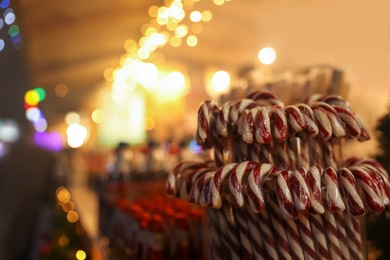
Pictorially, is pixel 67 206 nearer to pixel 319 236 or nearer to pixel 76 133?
pixel 319 236

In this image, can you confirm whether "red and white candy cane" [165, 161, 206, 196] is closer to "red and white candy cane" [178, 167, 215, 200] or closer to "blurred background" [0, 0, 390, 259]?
"red and white candy cane" [178, 167, 215, 200]

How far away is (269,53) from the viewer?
340 cm

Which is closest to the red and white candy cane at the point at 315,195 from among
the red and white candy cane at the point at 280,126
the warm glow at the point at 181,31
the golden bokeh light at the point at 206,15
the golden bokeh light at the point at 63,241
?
the red and white candy cane at the point at 280,126

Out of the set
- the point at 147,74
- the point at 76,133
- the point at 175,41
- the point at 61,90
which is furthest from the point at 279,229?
the point at 76,133

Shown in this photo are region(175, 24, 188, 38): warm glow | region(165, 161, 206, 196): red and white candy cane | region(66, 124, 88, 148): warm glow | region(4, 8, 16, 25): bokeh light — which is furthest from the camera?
region(66, 124, 88, 148): warm glow

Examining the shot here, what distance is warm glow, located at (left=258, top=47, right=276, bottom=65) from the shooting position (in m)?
3.31

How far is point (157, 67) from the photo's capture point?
5.98 metres

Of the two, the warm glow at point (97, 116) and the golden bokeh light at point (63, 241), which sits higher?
the warm glow at point (97, 116)

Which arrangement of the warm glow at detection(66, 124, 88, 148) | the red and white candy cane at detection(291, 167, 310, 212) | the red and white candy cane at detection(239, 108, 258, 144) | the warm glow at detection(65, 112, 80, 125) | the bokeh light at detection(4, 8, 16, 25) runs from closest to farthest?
the red and white candy cane at detection(291, 167, 310, 212), the red and white candy cane at detection(239, 108, 258, 144), the bokeh light at detection(4, 8, 16, 25), the warm glow at detection(66, 124, 88, 148), the warm glow at detection(65, 112, 80, 125)

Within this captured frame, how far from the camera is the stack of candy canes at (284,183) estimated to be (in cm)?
103

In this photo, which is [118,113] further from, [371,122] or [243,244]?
[243,244]

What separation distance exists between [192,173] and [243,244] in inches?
8.6

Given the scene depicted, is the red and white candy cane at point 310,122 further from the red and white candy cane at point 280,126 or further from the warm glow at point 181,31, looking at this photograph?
the warm glow at point 181,31

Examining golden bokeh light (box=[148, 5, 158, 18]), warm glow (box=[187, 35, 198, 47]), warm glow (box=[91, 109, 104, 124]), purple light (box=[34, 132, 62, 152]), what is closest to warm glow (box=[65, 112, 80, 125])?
purple light (box=[34, 132, 62, 152])
